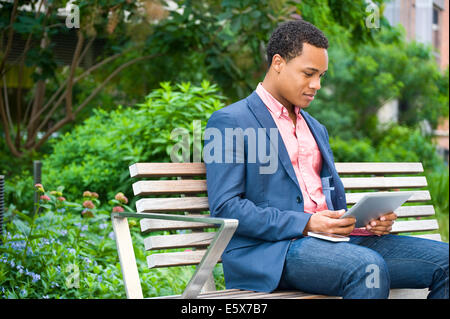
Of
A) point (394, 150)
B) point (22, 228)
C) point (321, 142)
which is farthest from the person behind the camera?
point (394, 150)

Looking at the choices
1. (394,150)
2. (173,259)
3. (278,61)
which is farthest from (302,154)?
(394,150)

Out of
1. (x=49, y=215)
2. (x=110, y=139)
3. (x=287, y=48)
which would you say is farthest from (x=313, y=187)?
(x=110, y=139)

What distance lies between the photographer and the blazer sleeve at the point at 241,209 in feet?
7.62

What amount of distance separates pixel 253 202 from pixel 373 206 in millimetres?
425

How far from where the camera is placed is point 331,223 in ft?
7.49

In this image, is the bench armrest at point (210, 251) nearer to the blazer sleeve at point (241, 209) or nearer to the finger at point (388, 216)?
the blazer sleeve at point (241, 209)

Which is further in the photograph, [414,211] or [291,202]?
[414,211]

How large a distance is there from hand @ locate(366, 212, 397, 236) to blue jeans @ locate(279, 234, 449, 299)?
79 mm

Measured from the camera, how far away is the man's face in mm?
2559

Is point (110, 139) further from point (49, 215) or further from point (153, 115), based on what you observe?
point (49, 215)

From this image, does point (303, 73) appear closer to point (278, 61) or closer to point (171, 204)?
point (278, 61)

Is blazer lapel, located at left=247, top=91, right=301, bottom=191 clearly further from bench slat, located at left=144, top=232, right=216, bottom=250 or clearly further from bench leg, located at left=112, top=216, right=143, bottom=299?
bench leg, located at left=112, top=216, right=143, bottom=299

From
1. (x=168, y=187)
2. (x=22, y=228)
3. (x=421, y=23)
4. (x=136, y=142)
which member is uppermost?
(x=421, y=23)
